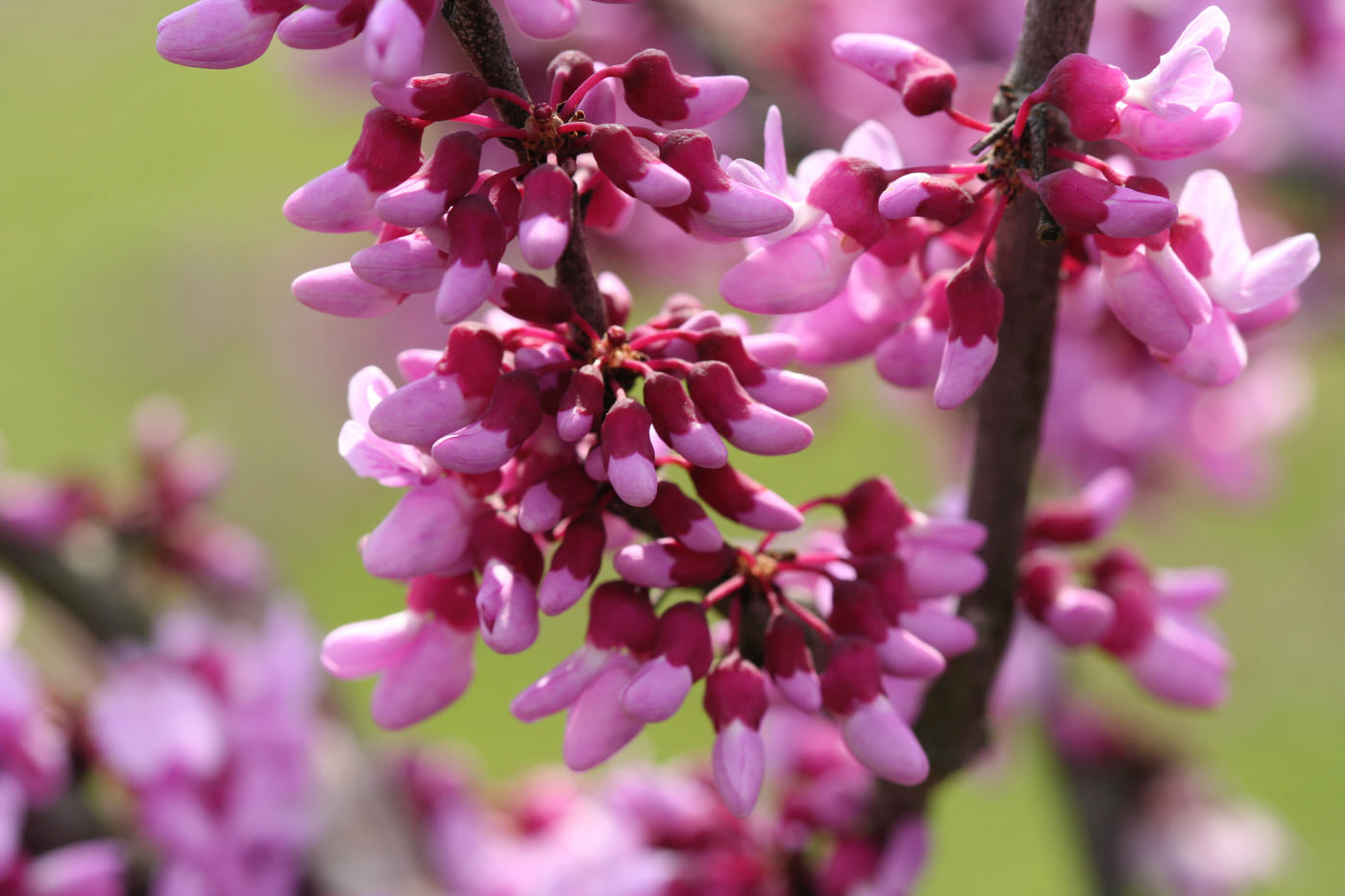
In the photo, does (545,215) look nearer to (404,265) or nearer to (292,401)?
(404,265)

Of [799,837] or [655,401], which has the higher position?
[655,401]

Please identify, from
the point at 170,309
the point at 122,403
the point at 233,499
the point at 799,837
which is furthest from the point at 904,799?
the point at 170,309

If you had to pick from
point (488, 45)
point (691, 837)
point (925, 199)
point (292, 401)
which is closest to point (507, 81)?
point (488, 45)

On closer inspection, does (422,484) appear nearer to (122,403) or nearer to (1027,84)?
(1027,84)

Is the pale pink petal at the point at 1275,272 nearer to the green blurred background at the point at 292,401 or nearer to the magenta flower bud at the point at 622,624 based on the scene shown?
the magenta flower bud at the point at 622,624

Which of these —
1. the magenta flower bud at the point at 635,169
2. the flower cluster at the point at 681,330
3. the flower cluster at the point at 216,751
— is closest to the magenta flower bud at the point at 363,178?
the flower cluster at the point at 681,330

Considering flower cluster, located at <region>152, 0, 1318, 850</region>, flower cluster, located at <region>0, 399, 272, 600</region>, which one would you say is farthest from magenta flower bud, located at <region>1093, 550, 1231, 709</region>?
flower cluster, located at <region>0, 399, 272, 600</region>

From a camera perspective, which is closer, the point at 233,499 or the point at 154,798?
the point at 154,798

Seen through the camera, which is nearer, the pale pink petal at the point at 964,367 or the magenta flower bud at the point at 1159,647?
the pale pink petal at the point at 964,367
